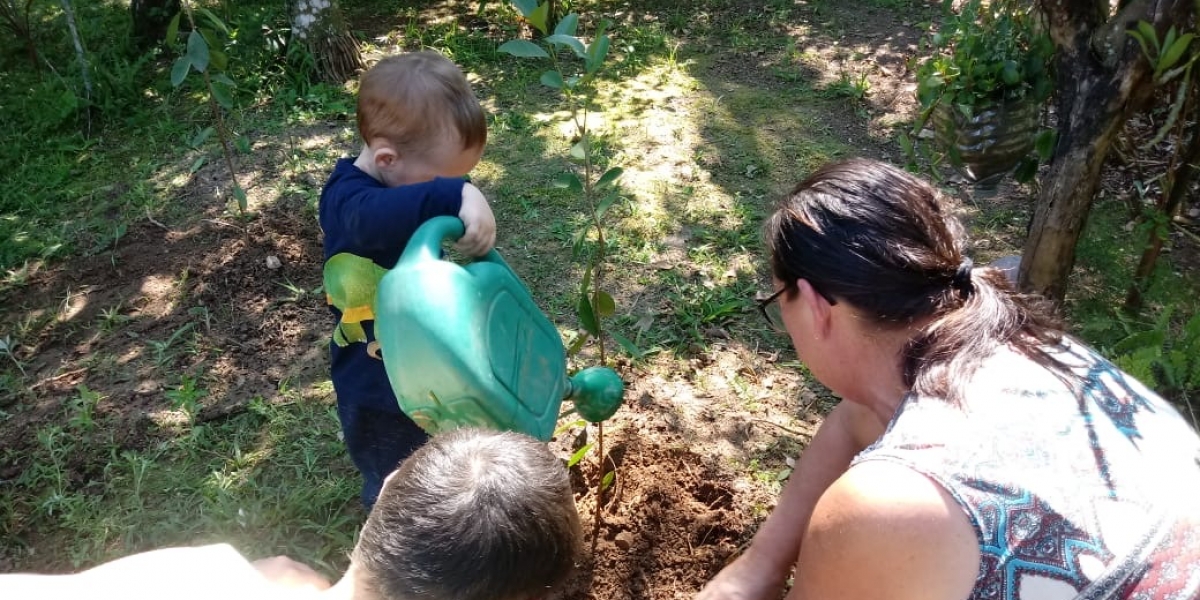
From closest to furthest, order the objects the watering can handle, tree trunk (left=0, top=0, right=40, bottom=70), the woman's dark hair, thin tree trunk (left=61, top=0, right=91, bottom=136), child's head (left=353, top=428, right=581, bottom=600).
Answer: child's head (left=353, top=428, right=581, bottom=600)
the woman's dark hair
the watering can handle
thin tree trunk (left=61, top=0, right=91, bottom=136)
tree trunk (left=0, top=0, right=40, bottom=70)

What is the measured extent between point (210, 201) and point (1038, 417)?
11.2 feet

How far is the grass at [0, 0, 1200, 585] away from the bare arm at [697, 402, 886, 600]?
1.80 feet

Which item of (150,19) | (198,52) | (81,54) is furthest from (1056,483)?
(150,19)

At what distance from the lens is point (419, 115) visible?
5.47ft

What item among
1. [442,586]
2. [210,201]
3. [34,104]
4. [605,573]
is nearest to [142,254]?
[210,201]

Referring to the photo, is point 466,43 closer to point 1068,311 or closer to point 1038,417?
point 1068,311

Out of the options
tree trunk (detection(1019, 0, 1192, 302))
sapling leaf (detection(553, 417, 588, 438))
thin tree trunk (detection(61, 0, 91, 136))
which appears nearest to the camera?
sapling leaf (detection(553, 417, 588, 438))

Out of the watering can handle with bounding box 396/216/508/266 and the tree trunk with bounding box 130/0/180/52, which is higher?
the watering can handle with bounding box 396/216/508/266

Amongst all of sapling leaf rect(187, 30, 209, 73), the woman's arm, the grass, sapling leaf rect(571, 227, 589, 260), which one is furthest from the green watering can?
sapling leaf rect(187, 30, 209, 73)

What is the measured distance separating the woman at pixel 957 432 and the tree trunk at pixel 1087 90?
31.7 inches

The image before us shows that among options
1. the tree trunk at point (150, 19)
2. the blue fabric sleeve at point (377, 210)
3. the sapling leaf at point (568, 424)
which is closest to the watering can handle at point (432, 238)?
the blue fabric sleeve at point (377, 210)

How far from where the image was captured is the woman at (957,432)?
1019 mm

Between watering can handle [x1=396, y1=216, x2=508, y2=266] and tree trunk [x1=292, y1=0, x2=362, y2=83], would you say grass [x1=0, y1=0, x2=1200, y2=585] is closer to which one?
tree trunk [x1=292, y1=0, x2=362, y2=83]

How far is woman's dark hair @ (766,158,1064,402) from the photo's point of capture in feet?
3.82
